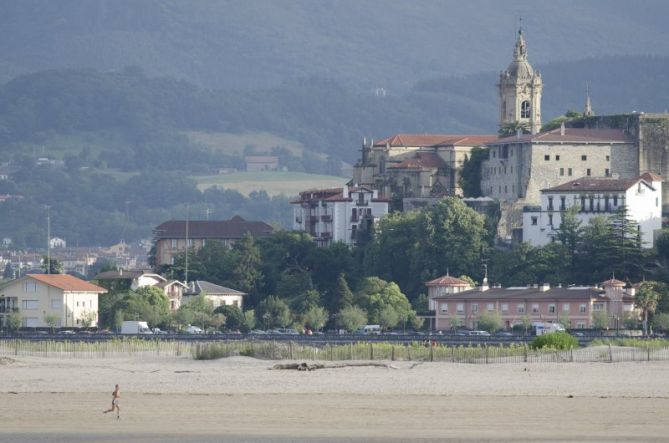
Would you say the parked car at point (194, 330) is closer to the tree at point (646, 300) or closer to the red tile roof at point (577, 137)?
the tree at point (646, 300)

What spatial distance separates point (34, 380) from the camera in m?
74.1

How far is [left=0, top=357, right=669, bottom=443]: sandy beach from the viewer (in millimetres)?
59281

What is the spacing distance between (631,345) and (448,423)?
31.5 m

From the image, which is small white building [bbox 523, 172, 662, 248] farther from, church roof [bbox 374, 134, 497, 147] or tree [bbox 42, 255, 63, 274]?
tree [bbox 42, 255, 63, 274]

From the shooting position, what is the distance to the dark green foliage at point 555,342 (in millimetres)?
88312

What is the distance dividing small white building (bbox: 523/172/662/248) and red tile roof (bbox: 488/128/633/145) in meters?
7.56

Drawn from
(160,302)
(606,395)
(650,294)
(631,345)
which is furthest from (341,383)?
(160,302)

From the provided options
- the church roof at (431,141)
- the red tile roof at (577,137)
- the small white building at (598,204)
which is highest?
the church roof at (431,141)

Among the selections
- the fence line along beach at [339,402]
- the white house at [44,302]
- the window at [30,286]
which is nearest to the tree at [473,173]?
the white house at [44,302]

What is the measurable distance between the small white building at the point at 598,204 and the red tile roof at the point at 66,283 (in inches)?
1051

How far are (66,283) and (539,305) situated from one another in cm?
2984

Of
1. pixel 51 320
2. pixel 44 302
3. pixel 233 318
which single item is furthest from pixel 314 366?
pixel 44 302

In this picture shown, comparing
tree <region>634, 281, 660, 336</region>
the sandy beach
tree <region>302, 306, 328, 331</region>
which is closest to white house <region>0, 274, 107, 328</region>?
tree <region>302, 306, 328, 331</region>

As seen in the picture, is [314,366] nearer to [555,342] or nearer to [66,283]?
[555,342]
